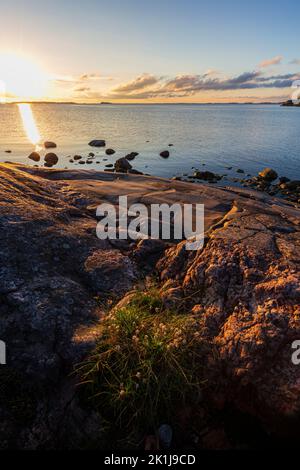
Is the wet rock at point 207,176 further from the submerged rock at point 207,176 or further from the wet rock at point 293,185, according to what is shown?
the wet rock at point 293,185

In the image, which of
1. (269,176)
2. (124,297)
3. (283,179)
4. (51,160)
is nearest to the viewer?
(124,297)

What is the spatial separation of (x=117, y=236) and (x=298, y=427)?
17.5ft

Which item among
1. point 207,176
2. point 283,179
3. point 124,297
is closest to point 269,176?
point 283,179

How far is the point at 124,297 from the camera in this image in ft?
20.5

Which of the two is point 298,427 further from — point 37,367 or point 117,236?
point 117,236

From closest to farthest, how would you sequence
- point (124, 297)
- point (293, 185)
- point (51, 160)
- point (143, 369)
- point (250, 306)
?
point (143, 369) → point (250, 306) → point (124, 297) → point (293, 185) → point (51, 160)

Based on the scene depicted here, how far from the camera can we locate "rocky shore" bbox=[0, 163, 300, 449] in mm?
4422

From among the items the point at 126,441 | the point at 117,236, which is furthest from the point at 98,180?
the point at 126,441

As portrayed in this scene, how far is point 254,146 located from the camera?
171 ft

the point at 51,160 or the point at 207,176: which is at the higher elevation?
the point at 51,160

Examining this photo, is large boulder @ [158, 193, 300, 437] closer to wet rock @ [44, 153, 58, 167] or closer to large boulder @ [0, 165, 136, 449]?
large boulder @ [0, 165, 136, 449]

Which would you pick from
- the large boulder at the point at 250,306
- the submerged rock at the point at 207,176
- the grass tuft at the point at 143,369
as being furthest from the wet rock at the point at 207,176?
the grass tuft at the point at 143,369

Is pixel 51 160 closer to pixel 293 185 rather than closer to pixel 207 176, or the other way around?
pixel 207 176

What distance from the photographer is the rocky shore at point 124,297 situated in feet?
14.5
